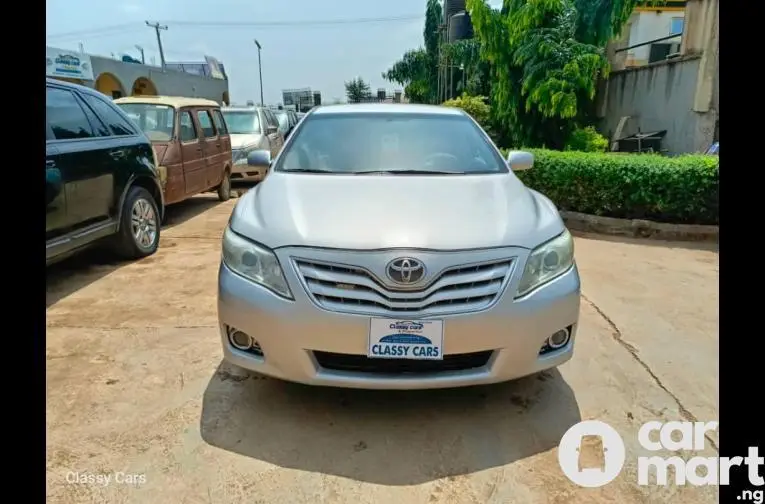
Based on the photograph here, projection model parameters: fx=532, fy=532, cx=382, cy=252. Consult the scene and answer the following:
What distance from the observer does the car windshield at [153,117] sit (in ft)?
22.5

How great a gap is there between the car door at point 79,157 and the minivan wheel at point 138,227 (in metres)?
0.29

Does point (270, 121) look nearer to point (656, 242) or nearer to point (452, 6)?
point (656, 242)

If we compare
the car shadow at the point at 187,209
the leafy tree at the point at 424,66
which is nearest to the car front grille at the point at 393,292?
the car shadow at the point at 187,209

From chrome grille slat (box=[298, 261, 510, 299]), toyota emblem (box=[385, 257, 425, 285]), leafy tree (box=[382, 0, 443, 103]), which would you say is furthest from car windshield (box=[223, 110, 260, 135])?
leafy tree (box=[382, 0, 443, 103])

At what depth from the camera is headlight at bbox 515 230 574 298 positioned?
7.51 feet

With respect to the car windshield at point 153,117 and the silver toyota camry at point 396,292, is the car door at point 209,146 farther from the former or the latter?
the silver toyota camry at point 396,292

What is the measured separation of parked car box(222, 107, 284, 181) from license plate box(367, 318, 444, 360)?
26.8 ft

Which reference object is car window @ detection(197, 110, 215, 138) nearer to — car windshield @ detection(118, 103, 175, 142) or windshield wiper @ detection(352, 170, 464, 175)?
car windshield @ detection(118, 103, 175, 142)

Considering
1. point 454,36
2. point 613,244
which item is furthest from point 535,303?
point 454,36

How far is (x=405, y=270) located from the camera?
7.09 feet

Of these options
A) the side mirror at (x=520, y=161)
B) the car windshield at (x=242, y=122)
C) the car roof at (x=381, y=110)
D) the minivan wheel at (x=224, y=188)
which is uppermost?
the car windshield at (x=242, y=122)

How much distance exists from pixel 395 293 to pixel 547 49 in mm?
7299
